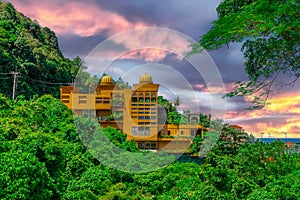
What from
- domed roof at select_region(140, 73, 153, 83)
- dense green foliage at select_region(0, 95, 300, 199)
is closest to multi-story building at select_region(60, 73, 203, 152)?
domed roof at select_region(140, 73, 153, 83)

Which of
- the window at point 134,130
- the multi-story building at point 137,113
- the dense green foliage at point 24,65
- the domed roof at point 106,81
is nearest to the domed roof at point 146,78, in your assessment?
the multi-story building at point 137,113

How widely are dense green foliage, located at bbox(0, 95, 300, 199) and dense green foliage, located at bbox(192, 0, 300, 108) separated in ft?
9.31

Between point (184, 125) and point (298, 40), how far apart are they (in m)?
12.0

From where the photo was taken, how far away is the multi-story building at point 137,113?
1420 centimetres

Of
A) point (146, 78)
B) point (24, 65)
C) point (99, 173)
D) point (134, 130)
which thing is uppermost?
point (24, 65)

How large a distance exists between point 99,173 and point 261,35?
16.0 ft

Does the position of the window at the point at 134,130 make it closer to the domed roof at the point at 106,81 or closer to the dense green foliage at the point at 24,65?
the domed roof at the point at 106,81

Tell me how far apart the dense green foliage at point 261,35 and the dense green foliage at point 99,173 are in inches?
112

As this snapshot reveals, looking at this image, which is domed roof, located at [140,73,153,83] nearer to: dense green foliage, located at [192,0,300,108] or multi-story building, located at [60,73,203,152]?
multi-story building, located at [60,73,203,152]

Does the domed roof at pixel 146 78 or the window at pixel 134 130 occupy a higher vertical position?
the domed roof at pixel 146 78

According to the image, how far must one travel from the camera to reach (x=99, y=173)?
756 centimetres

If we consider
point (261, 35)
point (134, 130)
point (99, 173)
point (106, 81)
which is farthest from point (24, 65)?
point (261, 35)

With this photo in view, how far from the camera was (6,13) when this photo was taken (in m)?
24.6

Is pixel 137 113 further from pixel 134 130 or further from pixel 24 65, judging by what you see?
pixel 24 65
